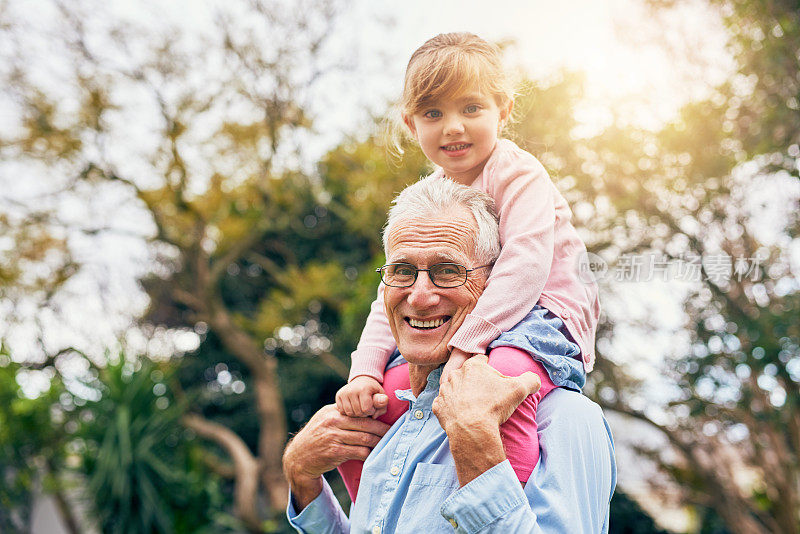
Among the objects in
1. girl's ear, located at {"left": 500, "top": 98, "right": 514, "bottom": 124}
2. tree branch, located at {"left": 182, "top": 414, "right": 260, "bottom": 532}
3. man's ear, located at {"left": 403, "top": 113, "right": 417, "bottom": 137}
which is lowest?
tree branch, located at {"left": 182, "top": 414, "right": 260, "bottom": 532}

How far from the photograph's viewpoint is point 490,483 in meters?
1.39

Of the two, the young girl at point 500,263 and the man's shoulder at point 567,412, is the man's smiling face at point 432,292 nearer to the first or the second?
the young girl at point 500,263

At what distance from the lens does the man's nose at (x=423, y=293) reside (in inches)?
65.3

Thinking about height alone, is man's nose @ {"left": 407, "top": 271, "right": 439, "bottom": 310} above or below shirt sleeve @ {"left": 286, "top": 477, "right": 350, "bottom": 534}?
above

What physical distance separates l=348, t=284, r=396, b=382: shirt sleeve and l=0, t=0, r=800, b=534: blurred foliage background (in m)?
4.53

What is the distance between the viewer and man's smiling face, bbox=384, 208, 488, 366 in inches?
65.9

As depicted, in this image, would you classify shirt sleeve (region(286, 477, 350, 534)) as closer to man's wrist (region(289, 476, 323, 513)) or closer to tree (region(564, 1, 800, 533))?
man's wrist (region(289, 476, 323, 513))

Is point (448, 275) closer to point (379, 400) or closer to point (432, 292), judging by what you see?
point (432, 292)

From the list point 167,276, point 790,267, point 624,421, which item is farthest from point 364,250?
point 790,267

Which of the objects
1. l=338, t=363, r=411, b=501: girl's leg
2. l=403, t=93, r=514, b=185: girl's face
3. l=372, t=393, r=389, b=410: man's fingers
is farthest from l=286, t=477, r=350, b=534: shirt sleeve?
l=403, t=93, r=514, b=185: girl's face

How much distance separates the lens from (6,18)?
965cm

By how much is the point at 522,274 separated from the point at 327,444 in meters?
0.72

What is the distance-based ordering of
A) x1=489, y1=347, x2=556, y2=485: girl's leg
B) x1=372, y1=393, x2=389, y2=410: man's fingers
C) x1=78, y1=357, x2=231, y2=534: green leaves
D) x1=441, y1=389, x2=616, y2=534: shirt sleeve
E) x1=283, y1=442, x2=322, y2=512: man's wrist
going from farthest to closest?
1. x1=78, y1=357, x2=231, y2=534: green leaves
2. x1=283, y1=442, x2=322, y2=512: man's wrist
3. x1=372, y1=393, x2=389, y2=410: man's fingers
4. x1=489, y1=347, x2=556, y2=485: girl's leg
5. x1=441, y1=389, x2=616, y2=534: shirt sleeve

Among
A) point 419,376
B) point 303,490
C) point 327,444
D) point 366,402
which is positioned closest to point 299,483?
point 303,490
